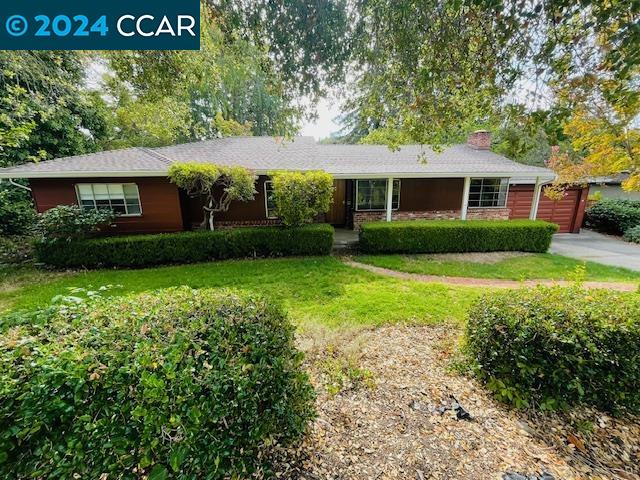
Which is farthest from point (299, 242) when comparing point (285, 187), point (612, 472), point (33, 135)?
point (33, 135)

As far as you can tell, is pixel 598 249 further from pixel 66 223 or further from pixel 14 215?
pixel 14 215

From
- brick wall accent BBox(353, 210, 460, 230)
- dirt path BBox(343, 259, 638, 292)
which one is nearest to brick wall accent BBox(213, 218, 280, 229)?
brick wall accent BBox(353, 210, 460, 230)

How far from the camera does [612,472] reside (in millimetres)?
2289

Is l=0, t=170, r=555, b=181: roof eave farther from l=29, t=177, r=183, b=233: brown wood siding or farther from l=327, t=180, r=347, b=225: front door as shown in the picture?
l=327, t=180, r=347, b=225: front door

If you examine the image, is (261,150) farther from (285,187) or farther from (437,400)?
(437,400)

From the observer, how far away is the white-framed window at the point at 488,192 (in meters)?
12.1

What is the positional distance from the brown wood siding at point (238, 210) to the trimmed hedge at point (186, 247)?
7.86ft

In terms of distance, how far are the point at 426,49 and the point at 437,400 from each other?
3.79 metres

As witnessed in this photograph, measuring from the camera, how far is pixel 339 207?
1313 centimetres

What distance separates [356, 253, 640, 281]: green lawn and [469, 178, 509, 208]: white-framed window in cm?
377

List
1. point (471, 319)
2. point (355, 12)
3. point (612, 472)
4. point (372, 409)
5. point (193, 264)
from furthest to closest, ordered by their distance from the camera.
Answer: point (193, 264) < point (471, 319) < point (355, 12) < point (372, 409) < point (612, 472)

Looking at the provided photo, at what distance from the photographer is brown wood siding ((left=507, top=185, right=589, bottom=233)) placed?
12.9 meters

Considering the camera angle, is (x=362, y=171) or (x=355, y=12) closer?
(x=355, y=12)

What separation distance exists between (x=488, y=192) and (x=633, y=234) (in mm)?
6909
